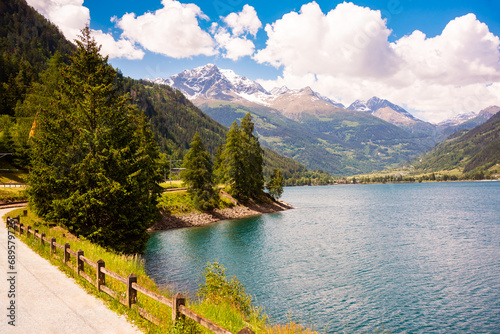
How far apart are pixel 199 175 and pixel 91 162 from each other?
1998 inches

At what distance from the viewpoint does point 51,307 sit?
44.5 ft

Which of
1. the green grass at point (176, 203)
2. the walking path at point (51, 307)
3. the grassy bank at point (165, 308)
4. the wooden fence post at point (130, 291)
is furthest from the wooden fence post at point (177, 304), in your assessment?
the green grass at point (176, 203)

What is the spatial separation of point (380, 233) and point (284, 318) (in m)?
45.0

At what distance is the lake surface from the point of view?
2439 centimetres

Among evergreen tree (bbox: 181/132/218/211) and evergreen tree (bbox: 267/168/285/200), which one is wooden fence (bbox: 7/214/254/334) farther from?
evergreen tree (bbox: 267/168/285/200)

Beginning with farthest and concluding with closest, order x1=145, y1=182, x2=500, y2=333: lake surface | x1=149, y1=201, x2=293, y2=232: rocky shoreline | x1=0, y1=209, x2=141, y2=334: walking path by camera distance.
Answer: x1=149, y1=201, x2=293, y2=232: rocky shoreline < x1=145, y1=182, x2=500, y2=333: lake surface < x1=0, y1=209, x2=141, y2=334: walking path

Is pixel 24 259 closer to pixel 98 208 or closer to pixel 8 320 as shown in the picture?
pixel 98 208

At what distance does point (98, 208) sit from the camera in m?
27.9

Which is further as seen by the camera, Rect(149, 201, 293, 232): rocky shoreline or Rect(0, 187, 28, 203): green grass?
Rect(149, 201, 293, 232): rocky shoreline

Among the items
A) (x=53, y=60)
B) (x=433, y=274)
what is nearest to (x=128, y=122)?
(x=433, y=274)

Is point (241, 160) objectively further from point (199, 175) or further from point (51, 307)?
point (51, 307)

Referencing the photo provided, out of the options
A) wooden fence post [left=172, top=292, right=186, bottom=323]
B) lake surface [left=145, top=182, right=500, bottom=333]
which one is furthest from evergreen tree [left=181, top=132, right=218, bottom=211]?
wooden fence post [left=172, top=292, right=186, bottom=323]

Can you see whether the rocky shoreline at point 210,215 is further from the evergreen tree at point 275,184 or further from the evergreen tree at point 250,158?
the evergreen tree at point 275,184

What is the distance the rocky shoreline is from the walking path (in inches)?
1764
